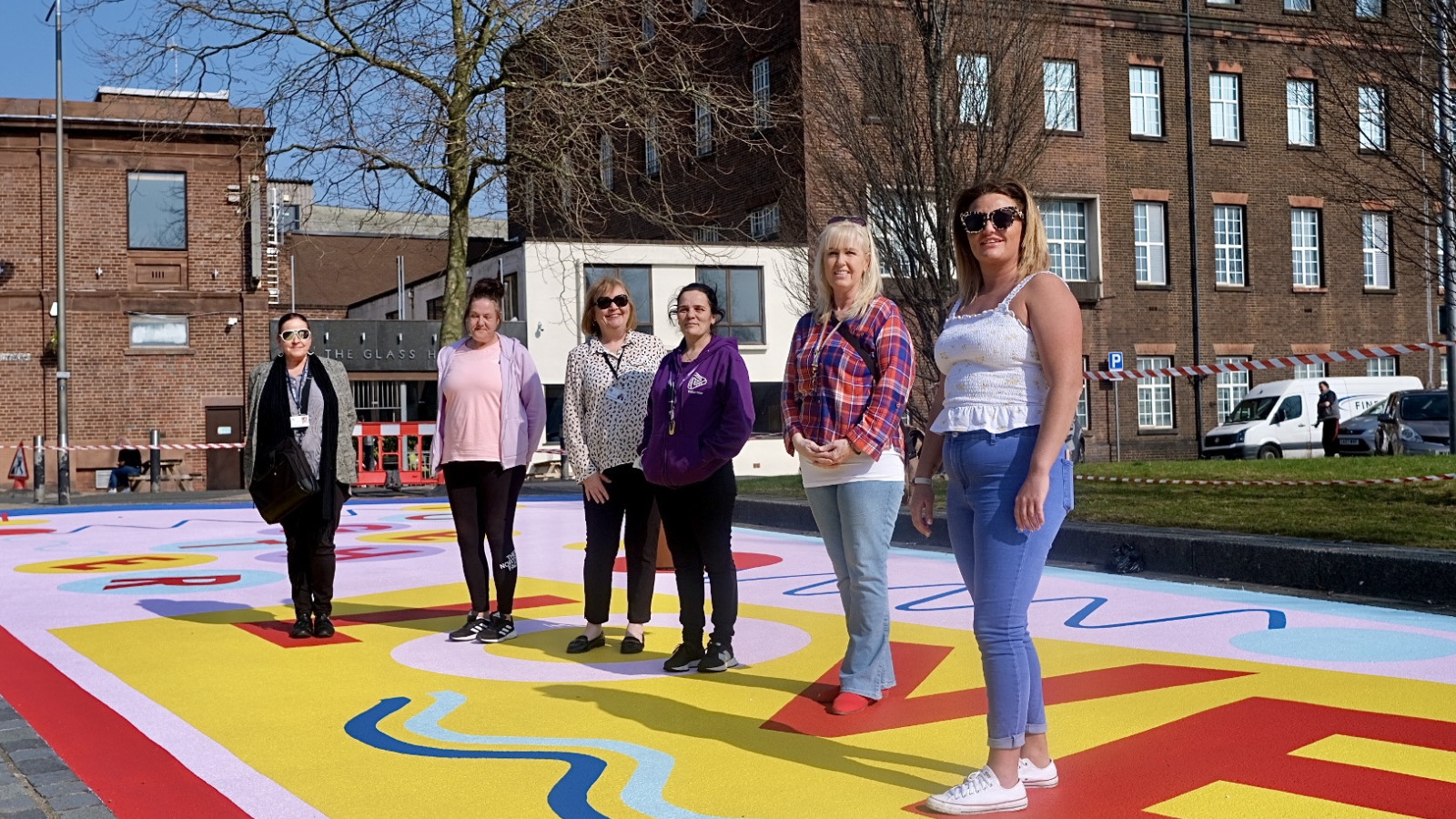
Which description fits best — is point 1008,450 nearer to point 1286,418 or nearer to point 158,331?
point 1286,418

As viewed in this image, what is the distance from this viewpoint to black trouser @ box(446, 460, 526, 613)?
7.75 meters

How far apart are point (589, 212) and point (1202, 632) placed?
1686cm

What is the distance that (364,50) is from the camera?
21.6 meters

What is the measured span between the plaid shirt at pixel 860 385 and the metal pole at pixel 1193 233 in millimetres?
31085

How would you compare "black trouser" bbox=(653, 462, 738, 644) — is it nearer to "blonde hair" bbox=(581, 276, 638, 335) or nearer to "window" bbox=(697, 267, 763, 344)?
"blonde hair" bbox=(581, 276, 638, 335)

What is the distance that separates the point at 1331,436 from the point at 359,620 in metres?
24.9

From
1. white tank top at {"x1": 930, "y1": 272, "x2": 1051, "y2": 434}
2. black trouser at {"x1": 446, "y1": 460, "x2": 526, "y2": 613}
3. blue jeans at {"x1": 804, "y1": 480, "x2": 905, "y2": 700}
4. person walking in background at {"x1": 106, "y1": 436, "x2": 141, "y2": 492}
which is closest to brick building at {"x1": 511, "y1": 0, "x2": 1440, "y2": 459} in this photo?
person walking in background at {"x1": 106, "y1": 436, "x2": 141, "y2": 492}

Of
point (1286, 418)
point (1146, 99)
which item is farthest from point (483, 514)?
point (1146, 99)

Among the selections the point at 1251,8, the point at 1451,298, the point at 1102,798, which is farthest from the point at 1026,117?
the point at 1251,8

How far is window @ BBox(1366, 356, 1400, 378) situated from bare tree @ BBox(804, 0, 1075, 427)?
65.7 ft

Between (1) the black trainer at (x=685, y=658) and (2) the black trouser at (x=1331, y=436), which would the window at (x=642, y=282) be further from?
(1) the black trainer at (x=685, y=658)

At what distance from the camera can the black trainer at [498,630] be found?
779 centimetres

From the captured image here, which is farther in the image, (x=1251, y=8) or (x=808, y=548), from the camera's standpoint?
(x=1251, y=8)

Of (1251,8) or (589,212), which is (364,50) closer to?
(589,212)
